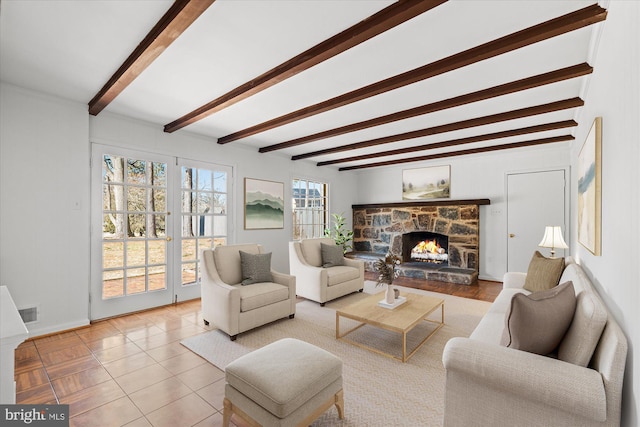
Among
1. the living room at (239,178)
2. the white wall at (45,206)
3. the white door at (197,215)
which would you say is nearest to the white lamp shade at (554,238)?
the living room at (239,178)

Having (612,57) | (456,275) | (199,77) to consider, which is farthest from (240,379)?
(456,275)

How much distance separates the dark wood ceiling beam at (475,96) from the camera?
7.98ft

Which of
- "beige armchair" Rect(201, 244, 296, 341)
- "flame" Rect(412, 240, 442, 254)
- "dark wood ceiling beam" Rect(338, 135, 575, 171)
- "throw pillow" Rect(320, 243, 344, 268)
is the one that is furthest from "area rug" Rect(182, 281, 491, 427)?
"dark wood ceiling beam" Rect(338, 135, 575, 171)

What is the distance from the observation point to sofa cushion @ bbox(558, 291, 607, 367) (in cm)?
140

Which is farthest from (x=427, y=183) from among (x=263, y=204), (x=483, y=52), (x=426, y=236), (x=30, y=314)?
(x=30, y=314)

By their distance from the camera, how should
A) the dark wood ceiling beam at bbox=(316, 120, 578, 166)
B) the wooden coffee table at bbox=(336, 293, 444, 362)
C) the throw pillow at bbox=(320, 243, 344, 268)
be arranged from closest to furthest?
1. the wooden coffee table at bbox=(336, 293, 444, 362)
2. the dark wood ceiling beam at bbox=(316, 120, 578, 166)
3. the throw pillow at bbox=(320, 243, 344, 268)

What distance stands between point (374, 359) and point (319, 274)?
5.27ft

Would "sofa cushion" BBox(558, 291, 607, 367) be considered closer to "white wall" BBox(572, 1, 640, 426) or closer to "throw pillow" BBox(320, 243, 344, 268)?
"white wall" BBox(572, 1, 640, 426)

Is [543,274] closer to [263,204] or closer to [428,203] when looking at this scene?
[428,203]

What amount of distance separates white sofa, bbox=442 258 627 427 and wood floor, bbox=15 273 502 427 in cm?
149

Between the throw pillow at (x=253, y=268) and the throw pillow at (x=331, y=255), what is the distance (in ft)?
4.05

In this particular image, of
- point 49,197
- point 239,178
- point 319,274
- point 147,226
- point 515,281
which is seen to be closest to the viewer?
point 49,197

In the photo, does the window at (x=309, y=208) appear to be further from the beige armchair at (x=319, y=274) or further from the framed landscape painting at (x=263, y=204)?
the beige armchair at (x=319, y=274)

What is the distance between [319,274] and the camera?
4.12m
